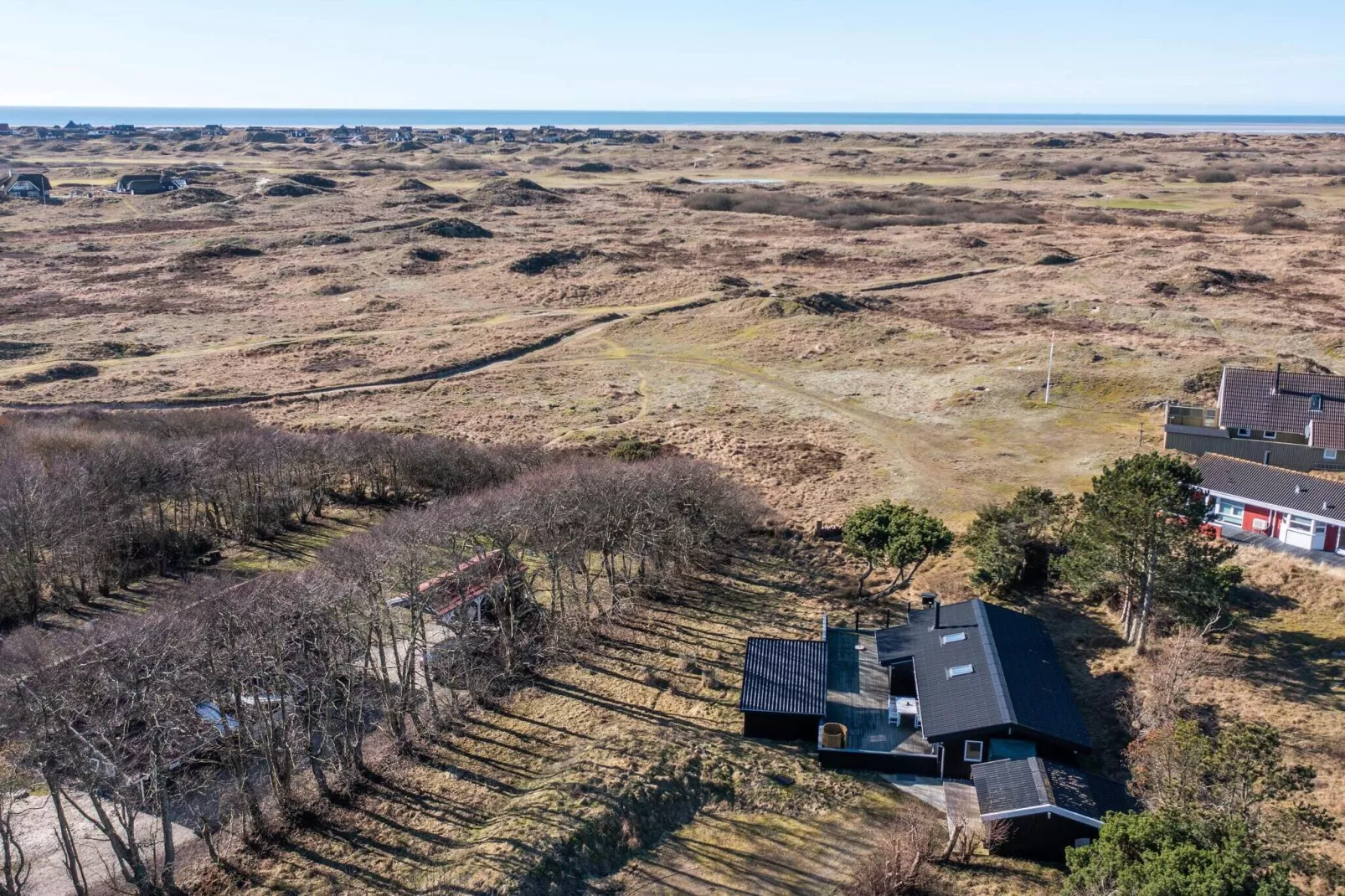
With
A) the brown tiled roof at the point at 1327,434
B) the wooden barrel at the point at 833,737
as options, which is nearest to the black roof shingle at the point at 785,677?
the wooden barrel at the point at 833,737

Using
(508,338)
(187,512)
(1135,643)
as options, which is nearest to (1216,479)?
(1135,643)

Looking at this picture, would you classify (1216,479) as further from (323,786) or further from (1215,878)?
(323,786)

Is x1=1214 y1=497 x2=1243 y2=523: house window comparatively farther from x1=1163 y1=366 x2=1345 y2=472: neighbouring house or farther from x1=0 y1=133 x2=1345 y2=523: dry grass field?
x1=1163 y1=366 x2=1345 y2=472: neighbouring house

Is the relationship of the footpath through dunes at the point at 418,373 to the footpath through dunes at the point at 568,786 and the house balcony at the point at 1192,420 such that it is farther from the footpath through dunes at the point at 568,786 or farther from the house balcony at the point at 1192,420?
the house balcony at the point at 1192,420

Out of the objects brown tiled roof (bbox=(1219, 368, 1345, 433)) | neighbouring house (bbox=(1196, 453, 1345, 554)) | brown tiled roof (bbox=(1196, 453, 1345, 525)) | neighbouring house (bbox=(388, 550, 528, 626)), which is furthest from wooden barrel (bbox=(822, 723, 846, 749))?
brown tiled roof (bbox=(1219, 368, 1345, 433))

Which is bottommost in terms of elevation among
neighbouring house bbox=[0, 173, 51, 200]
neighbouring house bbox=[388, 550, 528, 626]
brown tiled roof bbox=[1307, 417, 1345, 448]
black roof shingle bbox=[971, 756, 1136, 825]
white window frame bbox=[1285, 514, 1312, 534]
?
black roof shingle bbox=[971, 756, 1136, 825]

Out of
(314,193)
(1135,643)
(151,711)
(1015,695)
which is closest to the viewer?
(151,711)
